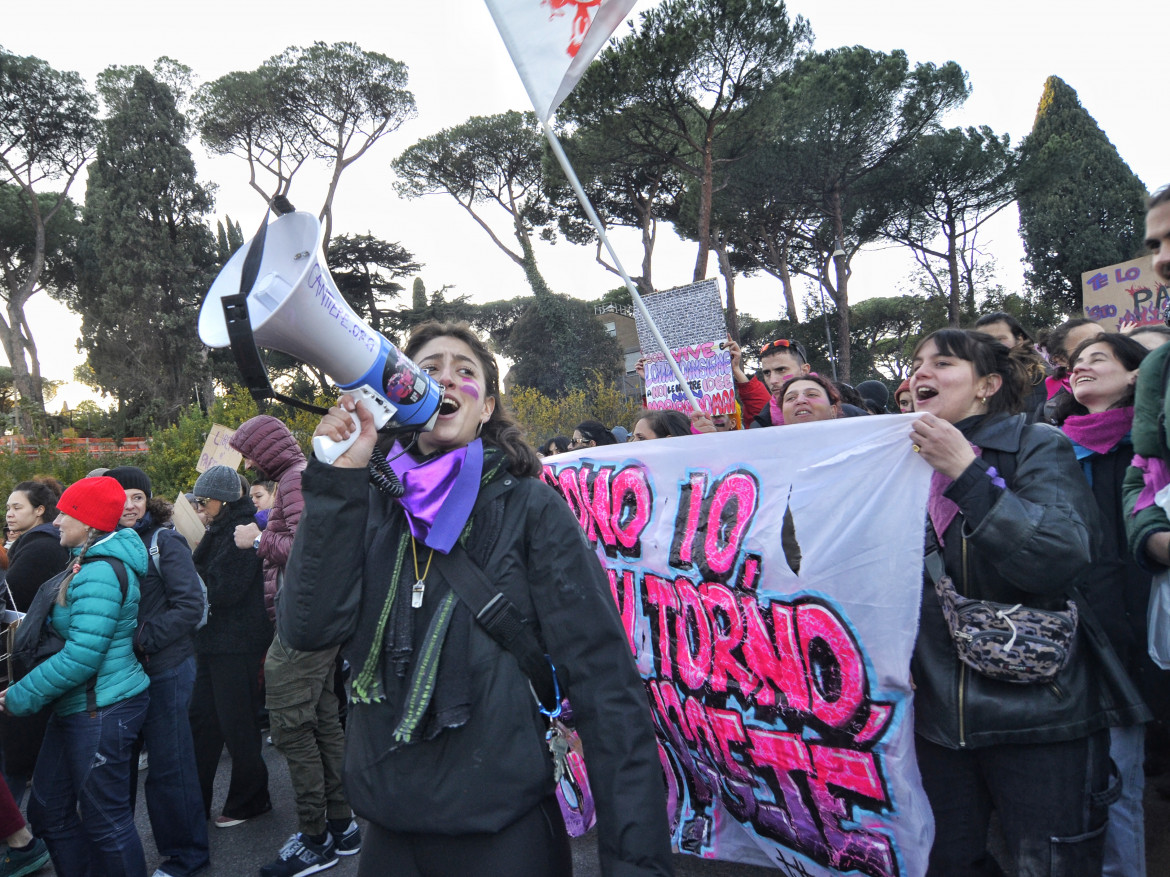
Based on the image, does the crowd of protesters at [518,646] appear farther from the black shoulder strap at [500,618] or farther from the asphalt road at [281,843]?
the asphalt road at [281,843]

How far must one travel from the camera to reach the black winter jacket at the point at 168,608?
3.03m

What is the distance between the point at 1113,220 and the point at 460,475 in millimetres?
27758

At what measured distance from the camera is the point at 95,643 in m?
2.68

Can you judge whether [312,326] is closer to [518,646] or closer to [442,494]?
[442,494]

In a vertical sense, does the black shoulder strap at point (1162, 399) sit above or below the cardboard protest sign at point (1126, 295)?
below

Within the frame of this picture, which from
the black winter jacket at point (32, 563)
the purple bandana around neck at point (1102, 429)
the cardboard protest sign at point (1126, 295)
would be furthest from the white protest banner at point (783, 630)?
the cardboard protest sign at point (1126, 295)

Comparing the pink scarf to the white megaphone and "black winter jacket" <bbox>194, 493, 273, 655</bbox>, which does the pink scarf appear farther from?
"black winter jacket" <bbox>194, 493, 273, 655</bbox>

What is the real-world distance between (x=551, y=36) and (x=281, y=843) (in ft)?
12.3

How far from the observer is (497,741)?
1.27 m

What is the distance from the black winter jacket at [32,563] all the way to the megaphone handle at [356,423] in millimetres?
3601

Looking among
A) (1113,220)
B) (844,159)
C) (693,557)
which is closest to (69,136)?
(844,159)

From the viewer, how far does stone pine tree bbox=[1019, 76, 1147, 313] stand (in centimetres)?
2284

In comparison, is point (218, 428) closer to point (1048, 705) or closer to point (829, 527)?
point (829, 527)

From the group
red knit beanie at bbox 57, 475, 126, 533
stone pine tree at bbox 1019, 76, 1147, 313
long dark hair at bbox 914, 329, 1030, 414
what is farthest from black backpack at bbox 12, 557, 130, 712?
stone pine tree at bbox 1019, 76, 1147, 313
